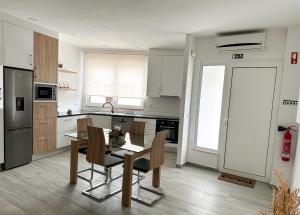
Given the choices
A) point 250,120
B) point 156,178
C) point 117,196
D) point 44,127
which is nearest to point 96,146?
point 117,196

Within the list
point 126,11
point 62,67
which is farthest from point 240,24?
point 62,67

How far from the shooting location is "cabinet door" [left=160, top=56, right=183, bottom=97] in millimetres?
5066

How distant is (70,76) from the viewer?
5422 mm

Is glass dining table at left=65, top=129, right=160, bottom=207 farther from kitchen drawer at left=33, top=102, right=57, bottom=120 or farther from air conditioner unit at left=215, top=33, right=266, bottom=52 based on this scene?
air conditioner unit at left=215, top=33, right=266, bottom=52

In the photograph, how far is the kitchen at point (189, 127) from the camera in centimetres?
283

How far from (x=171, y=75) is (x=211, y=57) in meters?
1.34

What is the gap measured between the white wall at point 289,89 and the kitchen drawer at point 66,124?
411 cm

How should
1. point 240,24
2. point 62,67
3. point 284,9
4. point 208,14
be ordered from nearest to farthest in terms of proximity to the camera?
point 284,9, point 208,14, point 240,24, point 62,67

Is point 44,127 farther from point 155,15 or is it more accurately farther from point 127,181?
point 155,15

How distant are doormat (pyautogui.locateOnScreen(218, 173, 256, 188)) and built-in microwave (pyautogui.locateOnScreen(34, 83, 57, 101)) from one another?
11.7 ft

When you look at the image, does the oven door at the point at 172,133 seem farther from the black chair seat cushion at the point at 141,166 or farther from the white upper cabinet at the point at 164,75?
the black chair seat cushion at the point at 141,166

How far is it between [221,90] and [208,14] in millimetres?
1569

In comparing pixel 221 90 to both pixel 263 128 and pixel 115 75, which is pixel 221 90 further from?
pixel 115 75

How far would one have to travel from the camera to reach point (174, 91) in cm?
514
